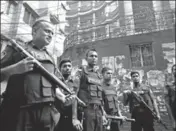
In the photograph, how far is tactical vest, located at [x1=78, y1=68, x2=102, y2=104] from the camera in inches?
117

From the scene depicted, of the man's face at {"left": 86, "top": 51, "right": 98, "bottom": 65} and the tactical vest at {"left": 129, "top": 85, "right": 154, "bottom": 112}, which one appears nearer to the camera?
the man's face at {"left": 86, "top": 51, "right": 98, "bottom": 65}

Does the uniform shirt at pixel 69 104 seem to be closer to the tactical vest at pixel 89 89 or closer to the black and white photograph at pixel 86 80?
the black and white photograph at pixel 86 80

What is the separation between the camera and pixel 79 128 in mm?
1981

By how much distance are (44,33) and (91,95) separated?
170 cm

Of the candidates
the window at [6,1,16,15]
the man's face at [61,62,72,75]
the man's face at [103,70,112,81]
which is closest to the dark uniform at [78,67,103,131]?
the man's face at [61,62,72,75]

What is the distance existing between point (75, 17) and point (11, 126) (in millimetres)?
16751

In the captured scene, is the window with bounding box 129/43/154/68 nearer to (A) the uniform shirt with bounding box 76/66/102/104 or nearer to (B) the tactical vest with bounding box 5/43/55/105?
(A) the uniform shirt with bounding box 76/66/102/104

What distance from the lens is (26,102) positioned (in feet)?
4.76

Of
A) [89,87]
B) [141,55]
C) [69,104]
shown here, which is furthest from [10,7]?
[69,104]

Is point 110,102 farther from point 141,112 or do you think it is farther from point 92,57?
point 92,57

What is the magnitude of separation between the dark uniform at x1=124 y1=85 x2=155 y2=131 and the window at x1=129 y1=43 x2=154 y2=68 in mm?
4960

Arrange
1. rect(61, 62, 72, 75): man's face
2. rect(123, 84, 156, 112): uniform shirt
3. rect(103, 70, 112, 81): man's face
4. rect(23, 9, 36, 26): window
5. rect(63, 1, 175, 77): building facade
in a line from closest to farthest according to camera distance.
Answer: rect(61, 62, 72, 75): man's face, rect(103, 70, 112, 81): man's face, rect(123, 84, 156, 112): uniform shirt, rect(63, 1, 175, 77): building facade, rect(23, 9, 36, 26): window

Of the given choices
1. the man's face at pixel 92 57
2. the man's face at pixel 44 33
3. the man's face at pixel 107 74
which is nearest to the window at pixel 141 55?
the man's face at pixel 107 74

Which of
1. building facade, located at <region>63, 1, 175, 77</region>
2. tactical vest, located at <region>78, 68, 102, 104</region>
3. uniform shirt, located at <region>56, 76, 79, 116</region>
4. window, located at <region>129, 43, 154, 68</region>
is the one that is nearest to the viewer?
uniform shirt, located at <region>56, 76, 79, 116</region>
